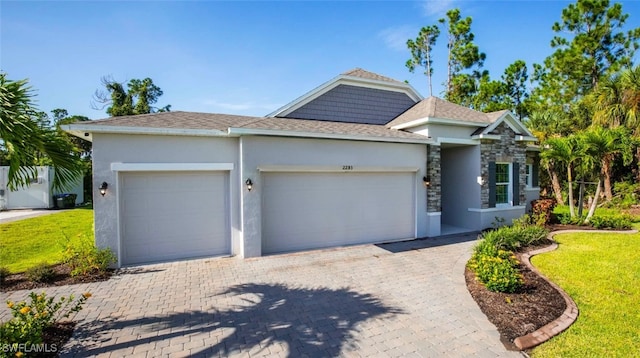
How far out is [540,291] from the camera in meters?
6.65

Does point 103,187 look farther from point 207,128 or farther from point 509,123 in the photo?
point 509,123

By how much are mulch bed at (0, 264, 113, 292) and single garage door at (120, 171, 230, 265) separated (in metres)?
Answer: 1.14

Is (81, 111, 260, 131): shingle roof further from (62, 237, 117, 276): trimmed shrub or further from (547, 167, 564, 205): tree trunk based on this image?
(547, 167, 564, 205): tree trunk

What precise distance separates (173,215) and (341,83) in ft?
30.1

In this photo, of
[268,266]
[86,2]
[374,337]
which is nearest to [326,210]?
[268,266]

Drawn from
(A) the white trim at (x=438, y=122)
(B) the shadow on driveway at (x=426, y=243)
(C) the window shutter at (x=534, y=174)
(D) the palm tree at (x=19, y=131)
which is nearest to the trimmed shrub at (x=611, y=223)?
(C) the window shutter at (x=534, y=174)

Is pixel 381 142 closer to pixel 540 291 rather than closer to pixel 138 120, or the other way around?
pixel 540 291

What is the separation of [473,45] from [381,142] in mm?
26917

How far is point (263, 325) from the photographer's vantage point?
17.7ft

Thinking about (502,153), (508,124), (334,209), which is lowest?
(334,209)

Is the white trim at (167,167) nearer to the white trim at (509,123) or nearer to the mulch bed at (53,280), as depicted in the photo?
the mulch bed at (53,280)

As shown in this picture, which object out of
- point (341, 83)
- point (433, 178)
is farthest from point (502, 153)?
point (341, 83)

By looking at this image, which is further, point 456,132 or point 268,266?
point 456,132

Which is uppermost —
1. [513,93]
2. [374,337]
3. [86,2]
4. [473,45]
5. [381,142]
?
[473,45]
